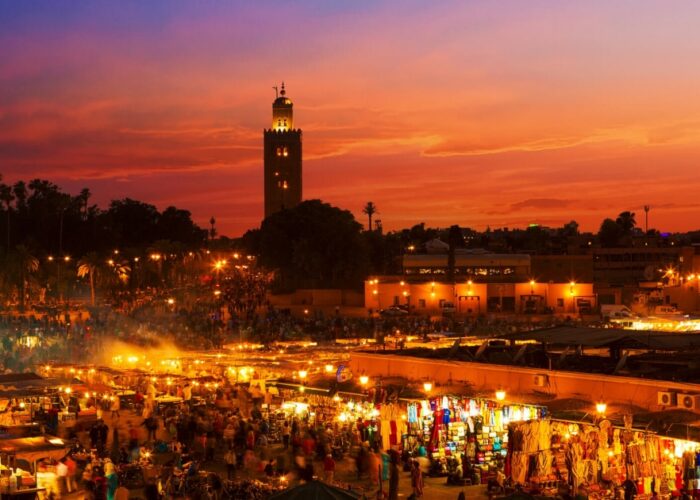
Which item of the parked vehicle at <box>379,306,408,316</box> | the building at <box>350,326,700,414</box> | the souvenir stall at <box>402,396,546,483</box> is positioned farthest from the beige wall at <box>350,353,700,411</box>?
the parked vehicle at <box>379,306,408,316</box>

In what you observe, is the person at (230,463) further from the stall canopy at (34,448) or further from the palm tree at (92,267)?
the palm tree at (92,267)

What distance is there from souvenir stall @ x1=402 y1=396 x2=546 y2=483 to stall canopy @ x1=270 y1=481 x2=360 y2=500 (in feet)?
20.6

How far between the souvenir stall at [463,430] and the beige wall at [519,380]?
46cm

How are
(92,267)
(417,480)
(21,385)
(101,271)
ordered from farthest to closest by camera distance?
(101,271) → (92,267) → (21,385) → (417,480)

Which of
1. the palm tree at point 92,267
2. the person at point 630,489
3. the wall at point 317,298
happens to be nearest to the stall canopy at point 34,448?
the person at point 630,489

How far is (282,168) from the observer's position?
135625mm

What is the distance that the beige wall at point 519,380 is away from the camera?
17.2 metres

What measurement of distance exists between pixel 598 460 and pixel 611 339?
5.05 metres

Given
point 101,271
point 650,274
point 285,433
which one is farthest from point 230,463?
point 650,274

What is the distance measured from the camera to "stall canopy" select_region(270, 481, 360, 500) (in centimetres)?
1198

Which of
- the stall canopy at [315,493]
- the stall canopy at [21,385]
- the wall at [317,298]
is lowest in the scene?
the stall canopy at [315,493]

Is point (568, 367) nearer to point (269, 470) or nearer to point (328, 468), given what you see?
point (328, 468)

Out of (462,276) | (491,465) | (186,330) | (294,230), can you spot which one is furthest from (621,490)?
(294,230)

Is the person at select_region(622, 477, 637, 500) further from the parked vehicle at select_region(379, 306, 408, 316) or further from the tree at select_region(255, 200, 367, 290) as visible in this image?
the tree at select_region(255, 200, 367, 290)
